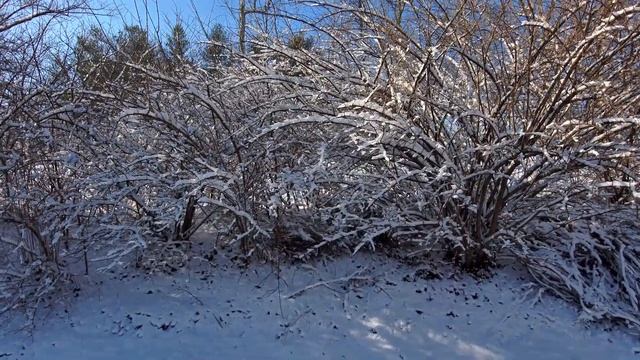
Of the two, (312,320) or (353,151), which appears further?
(353,151)

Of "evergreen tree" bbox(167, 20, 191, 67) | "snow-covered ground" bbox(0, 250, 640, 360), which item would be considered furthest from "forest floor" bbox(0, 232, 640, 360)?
"evergreen tree" bbox(167, 20, 191, 67)

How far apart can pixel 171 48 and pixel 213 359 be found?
3.52 meters

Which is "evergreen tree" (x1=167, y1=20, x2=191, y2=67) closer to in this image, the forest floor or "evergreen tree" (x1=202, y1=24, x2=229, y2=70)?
"evergreen tree" (x1=202, y1=24, x2=229, y2=70)

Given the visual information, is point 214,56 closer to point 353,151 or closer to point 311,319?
point 353,151

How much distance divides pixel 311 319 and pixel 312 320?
2cm

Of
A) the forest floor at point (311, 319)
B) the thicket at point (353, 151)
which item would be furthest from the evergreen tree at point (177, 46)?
the forest floor at point (311, 319)

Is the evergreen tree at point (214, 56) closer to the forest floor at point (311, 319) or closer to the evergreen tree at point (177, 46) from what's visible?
the evergreen tree at point (177, 46)

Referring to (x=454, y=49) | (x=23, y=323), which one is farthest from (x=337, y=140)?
(x=23, y=323)

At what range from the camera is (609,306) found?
4746 mm

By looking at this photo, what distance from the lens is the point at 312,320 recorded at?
4.66m

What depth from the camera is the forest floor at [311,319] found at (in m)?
4.27

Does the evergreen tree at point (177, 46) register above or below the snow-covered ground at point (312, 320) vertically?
above

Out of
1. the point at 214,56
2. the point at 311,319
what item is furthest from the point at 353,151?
the point at 214,56

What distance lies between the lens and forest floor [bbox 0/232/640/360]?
4273mm
